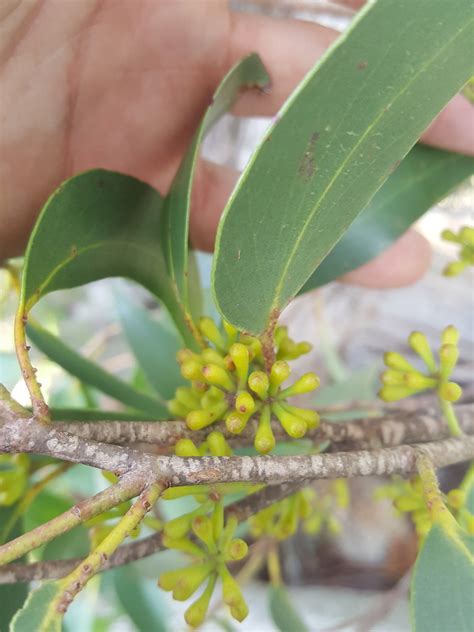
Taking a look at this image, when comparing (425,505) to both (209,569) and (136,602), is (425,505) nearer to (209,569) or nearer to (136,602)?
(209,569)

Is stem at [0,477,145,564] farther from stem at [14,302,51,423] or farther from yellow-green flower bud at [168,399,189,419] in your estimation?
yellow-green flower bud at [168,399,189,419]

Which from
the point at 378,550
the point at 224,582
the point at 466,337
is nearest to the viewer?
the point at 224,582

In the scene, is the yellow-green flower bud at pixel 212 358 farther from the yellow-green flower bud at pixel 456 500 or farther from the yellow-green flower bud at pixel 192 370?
the yellow-green flower bud at pixel 456 500

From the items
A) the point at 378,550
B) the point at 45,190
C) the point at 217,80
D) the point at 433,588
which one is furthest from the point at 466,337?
the point at 433,588

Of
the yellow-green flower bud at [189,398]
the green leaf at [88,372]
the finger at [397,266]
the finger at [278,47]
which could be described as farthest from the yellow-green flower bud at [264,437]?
the finger at [397,266]

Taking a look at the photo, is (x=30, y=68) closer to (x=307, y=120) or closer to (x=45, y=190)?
(x=45, y=190)
